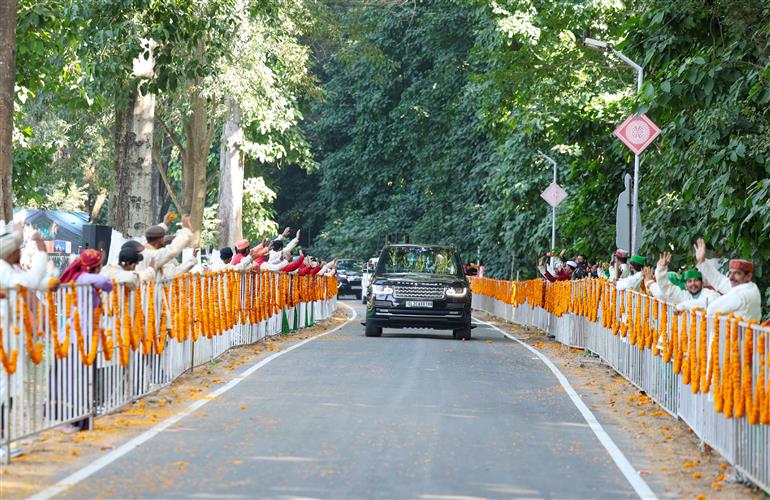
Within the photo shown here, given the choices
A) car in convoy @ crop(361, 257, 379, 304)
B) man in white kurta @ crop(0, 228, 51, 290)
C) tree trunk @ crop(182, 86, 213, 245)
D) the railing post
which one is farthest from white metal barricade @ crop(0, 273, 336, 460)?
tree trunk @ crop(182, 86, 213, 245)

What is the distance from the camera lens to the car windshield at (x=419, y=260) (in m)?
30.2

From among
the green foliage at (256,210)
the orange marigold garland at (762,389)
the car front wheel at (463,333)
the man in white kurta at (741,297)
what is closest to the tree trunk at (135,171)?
the car front wheel at (463,333)

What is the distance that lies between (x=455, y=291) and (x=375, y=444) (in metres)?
17.1

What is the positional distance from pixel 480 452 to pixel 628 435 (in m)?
2.43

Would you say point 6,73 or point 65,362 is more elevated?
point 6,73

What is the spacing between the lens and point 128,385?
48.0 feet

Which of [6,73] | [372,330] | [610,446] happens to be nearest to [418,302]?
[372,330]

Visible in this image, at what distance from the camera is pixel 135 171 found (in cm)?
2675

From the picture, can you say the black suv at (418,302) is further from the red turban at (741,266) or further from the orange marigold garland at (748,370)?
the orange marigold garland at (748,370)

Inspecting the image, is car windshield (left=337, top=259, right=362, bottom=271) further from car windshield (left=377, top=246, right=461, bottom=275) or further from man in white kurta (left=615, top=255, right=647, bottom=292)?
man in white kurta (left=615, top=255, right=647, bottom=292)

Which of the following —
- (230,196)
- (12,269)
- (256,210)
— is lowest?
(12,269)

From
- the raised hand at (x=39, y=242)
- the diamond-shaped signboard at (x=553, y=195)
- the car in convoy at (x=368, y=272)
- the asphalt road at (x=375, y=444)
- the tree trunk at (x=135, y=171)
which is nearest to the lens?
the asphalt road at (x=375, y=444)

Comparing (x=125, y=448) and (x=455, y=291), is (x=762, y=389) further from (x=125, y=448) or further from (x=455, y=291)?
(x=455, y=291)

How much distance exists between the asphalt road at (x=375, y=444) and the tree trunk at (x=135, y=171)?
824cm
